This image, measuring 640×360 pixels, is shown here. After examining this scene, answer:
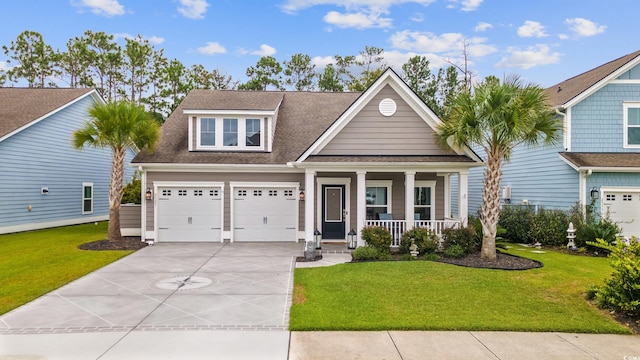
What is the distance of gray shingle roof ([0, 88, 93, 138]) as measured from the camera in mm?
17297

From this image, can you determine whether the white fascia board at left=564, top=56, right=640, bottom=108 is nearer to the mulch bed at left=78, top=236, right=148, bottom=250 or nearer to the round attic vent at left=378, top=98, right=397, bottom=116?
the round attic vent at left=378, top=98, right=397, bottom=116

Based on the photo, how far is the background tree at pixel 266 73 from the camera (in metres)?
37.7

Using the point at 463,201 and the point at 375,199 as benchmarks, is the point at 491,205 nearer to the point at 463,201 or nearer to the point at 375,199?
the point at 463,201

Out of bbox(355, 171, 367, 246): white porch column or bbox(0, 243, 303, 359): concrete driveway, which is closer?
bbox(0, 243, 303, 359): concrete driveway

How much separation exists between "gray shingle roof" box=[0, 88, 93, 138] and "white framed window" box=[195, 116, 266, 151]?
847 cm

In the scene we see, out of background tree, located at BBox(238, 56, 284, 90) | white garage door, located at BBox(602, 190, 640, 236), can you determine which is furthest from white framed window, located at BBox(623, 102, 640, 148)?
background tree, located at BBox(238, 56, 284, 90)

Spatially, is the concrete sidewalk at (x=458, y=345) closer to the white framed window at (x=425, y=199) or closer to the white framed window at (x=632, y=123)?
the white framed window at (x=425, y=199)

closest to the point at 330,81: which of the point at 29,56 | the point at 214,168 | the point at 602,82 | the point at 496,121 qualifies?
the point at 214,168

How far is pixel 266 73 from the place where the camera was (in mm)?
38031

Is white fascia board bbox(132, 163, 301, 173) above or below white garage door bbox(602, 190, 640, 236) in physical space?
above

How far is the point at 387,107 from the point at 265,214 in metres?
6.16

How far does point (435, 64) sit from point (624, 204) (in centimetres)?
2477

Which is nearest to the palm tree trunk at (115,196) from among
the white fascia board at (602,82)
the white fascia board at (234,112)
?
the white fascia board at (234,112)

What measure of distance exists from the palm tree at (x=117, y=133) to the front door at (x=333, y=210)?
22.3ft
